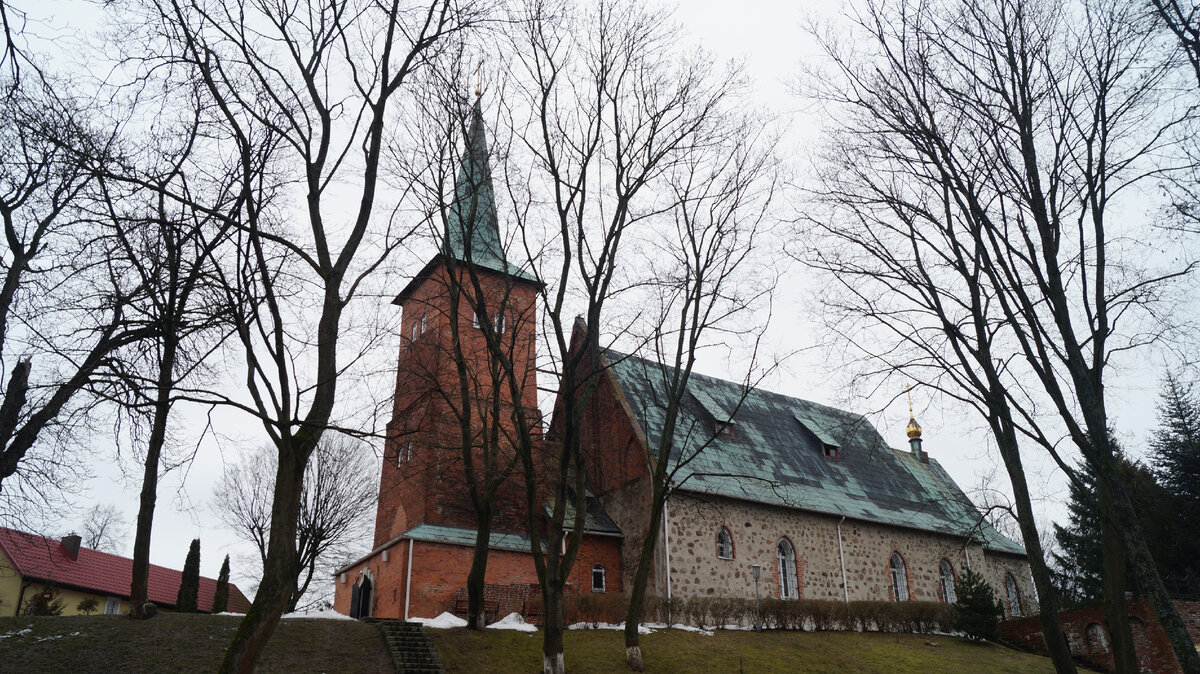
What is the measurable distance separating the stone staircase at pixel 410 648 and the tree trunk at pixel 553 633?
2.33m

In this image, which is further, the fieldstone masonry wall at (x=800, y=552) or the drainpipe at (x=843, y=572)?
the drainpipe at (x=843, y=572)

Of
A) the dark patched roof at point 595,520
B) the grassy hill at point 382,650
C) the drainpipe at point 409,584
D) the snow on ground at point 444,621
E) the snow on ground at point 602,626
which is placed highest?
the dark patched roof at point 595,520

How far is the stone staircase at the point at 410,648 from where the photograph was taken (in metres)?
14.4

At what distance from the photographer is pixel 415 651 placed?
49.7 feet

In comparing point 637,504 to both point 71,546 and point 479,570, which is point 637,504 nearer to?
point 479,570

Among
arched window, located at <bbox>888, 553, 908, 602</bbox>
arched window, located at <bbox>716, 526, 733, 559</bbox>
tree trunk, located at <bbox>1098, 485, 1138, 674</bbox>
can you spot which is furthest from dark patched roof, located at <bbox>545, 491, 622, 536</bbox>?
tree trunk, located at <bbox>1098, 485, 1138, 674</bbox>

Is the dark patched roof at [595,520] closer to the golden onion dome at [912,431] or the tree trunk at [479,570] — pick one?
the tree trunk at [479,570]

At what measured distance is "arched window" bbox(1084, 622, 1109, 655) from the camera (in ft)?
76.6

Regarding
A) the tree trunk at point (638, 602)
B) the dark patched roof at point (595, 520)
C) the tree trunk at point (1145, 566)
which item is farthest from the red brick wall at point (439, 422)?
the tree trunk at point (1145, 566)

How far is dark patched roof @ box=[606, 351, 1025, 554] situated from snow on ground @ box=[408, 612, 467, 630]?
7668 mm

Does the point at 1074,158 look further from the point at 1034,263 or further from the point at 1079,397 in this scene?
the point at 1079,397

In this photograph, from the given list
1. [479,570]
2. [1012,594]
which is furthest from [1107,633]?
[479,570]

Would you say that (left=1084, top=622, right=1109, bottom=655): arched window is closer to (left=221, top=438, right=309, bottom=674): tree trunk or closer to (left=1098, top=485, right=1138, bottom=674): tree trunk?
(left=1098, top=485, right=1138, bottom=674): tree trunk

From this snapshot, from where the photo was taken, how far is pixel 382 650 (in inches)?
605
